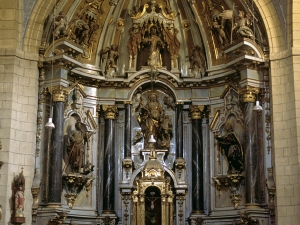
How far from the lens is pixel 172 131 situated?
2152cm

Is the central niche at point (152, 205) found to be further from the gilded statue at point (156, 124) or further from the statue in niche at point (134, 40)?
the statue in niche at point (134, 40)

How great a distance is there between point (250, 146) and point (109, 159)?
5.12 m

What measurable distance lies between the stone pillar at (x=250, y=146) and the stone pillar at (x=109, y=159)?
478 cm

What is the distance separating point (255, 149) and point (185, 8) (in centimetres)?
625

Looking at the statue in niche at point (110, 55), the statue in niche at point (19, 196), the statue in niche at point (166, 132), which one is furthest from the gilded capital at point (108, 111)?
the statue in niche at point (19, 196)

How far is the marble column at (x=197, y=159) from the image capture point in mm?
20444

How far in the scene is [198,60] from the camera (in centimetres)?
2164

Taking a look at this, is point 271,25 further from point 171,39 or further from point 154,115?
point 154,115

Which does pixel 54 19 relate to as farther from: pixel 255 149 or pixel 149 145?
pixel 255 149

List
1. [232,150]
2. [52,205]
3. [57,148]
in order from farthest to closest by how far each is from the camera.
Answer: [232,150] < [57,148] < [52,205]

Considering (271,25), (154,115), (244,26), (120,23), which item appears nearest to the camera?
(271,25)

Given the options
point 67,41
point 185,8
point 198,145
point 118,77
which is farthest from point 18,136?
point 185,8

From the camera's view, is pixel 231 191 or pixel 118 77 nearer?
pixel 231 191

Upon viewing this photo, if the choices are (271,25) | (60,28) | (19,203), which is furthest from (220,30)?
(19,203)
